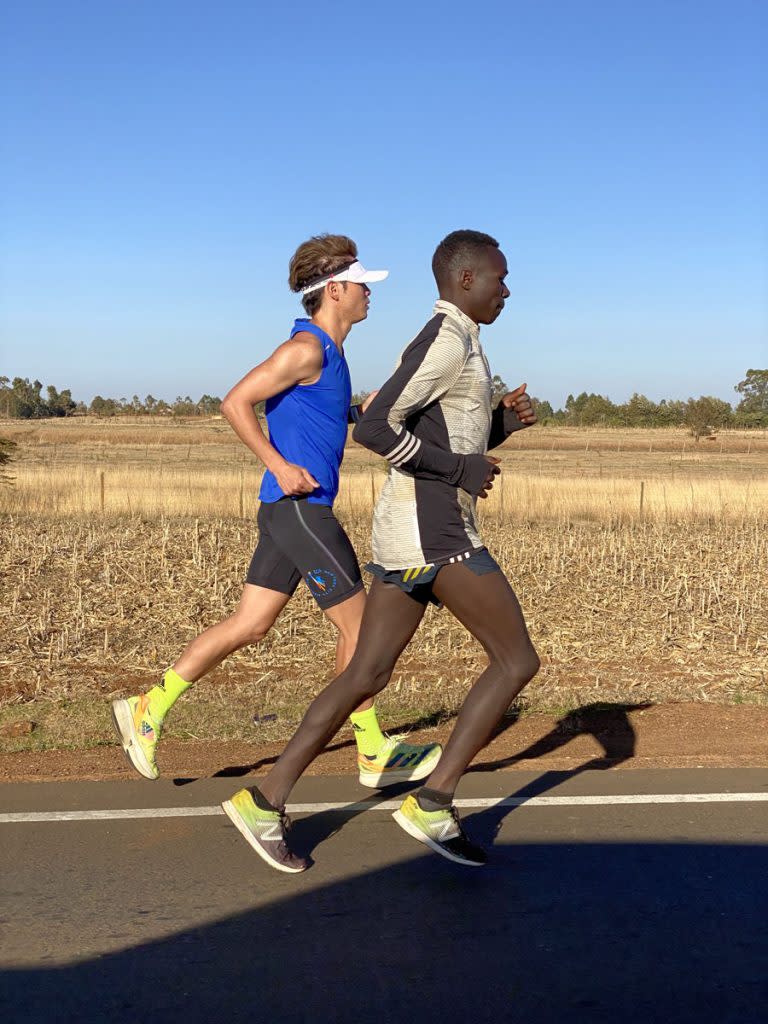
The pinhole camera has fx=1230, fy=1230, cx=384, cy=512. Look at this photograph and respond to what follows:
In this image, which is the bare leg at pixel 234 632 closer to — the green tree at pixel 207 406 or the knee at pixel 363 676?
the knee at pixel 363 676

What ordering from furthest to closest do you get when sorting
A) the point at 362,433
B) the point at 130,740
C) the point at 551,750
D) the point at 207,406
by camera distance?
1. the point at 207,406
2. the point at 551,750
3. the point at 130,740
4. the point at 362,433

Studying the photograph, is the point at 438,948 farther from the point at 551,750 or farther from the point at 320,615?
the point at 320,615

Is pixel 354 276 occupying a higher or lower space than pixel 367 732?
higher

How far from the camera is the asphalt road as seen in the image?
10.5 feet

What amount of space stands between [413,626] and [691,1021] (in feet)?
5.79

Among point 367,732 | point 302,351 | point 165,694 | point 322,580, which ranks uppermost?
point 302,351

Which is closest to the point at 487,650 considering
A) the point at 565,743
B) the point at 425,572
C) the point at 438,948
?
the point at 425,572

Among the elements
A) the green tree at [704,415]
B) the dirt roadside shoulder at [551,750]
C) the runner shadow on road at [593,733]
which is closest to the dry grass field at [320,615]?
the runner shadow on road at [593,733]

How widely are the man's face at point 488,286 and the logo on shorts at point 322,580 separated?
48.8 inches

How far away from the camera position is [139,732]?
515cm

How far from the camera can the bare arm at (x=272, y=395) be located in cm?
488

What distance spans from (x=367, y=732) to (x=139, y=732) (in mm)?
956

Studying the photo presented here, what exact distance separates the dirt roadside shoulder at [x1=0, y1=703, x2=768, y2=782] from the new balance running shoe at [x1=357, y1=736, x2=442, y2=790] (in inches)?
17.6

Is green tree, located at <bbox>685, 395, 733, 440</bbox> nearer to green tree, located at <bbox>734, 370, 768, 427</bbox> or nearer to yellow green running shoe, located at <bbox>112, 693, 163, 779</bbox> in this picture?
green tree, located at <bbox>734, 370, 768, 427</bbox>
